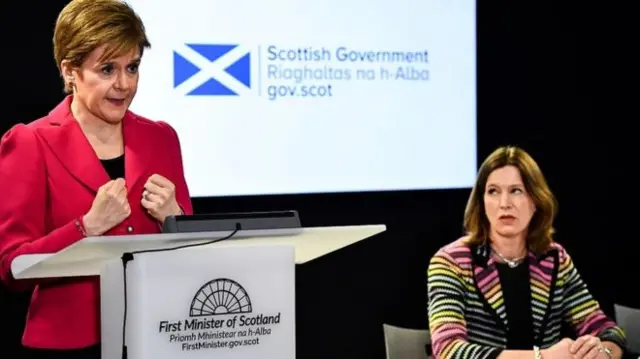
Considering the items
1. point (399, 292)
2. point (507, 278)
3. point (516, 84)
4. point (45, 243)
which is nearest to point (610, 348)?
point (507, 278)

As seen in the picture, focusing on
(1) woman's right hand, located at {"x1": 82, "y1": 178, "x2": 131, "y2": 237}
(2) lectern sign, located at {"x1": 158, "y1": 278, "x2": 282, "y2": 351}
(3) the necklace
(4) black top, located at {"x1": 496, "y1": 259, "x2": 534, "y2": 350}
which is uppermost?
(1) woman's right hand, located at {"x1": 82, "y1": 178, "x2": 131, "y2": 237}

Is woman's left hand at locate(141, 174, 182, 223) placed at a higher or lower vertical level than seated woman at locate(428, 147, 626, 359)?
higher

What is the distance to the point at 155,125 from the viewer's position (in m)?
2.66

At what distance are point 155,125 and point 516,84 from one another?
10.4 ft

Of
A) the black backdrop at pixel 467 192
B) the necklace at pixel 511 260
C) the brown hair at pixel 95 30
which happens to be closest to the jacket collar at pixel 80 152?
the brown hair at pixel 95 30

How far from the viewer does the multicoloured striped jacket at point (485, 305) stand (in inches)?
150

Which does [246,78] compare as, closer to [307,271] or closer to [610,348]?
[307,271]

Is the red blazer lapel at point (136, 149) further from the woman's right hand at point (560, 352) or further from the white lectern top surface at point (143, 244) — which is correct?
the woman's right hand at point (560, 352)

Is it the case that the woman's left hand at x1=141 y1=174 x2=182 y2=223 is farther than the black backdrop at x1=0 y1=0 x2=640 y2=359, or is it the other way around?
the black backdrop at x1=0 y1=0 x2=640 y2=359

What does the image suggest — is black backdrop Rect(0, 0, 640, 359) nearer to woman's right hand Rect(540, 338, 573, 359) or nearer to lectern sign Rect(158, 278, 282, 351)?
woman's right hand Rect(540, 338, 573, 359)

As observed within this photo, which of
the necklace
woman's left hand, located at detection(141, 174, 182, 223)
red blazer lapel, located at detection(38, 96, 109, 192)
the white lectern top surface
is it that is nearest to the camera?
the white lectern top surface

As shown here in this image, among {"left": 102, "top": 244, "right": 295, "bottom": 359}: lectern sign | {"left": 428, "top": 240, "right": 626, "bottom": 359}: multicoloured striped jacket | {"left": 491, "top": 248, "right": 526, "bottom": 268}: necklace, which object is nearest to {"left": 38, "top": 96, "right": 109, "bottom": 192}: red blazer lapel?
{"left": 102, "top": 244, "right": 295, "bottom": 359}: lectern sign

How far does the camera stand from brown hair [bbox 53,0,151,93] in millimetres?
2357

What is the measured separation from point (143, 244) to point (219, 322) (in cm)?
A: 24
